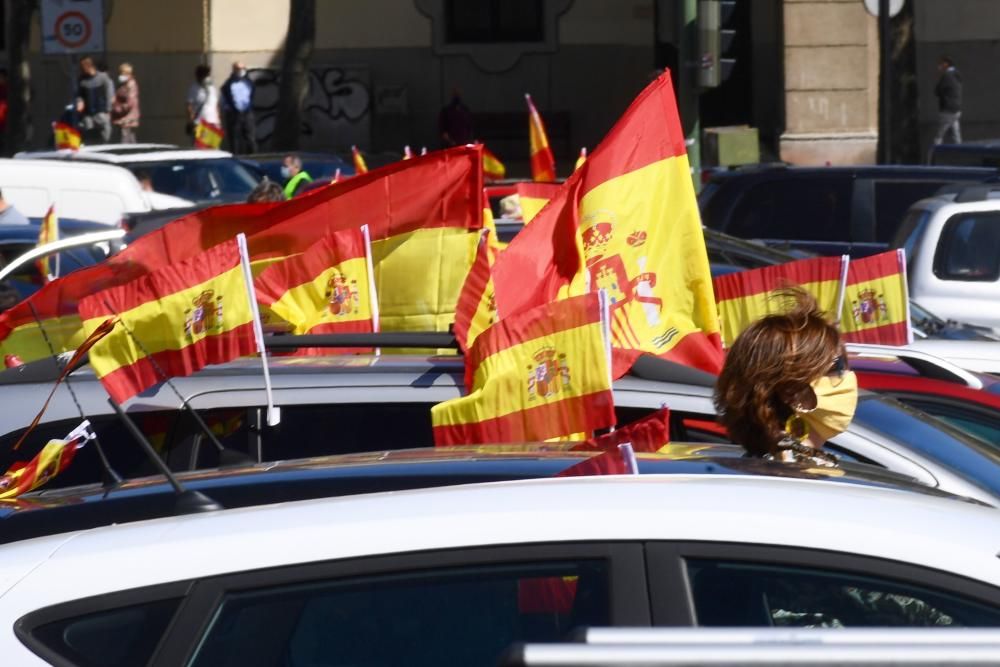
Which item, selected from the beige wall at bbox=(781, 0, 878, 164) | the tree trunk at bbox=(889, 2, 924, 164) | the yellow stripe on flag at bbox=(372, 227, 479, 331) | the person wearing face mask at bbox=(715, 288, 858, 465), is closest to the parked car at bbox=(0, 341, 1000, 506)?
the person wearing face mask at bbox=(715, 288, 858, 465)

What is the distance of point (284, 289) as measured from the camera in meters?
5.93

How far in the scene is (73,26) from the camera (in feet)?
66.0

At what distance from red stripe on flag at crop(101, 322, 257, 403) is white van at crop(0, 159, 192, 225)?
33.1 ft

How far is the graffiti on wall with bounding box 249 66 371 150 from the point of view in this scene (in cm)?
2952

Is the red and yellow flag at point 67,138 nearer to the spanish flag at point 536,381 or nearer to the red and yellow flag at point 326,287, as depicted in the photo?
the red and yellow flag at point 326,287

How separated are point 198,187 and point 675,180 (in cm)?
1245

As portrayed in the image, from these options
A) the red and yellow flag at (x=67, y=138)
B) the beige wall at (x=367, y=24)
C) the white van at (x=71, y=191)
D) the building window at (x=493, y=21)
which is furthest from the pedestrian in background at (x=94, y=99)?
the white van at (x=71, y=191)

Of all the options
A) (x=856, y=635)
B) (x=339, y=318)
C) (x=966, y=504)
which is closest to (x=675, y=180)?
(x=339, y=318)

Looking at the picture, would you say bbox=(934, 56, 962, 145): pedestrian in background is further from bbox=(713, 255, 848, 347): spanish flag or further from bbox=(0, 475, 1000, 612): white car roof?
bbox=(0, 475, 1000, 612): white car roof

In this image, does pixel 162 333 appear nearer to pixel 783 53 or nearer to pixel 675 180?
pixel 675 180

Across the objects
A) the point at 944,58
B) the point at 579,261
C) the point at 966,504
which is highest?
the point at 944,58

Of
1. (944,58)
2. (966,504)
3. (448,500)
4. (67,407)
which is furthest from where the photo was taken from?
(944,58)

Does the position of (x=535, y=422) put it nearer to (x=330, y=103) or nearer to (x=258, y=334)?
(x=258, y=334)

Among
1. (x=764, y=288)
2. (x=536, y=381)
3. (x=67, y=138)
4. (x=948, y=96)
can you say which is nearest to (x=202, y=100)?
(x=67, y=138)
